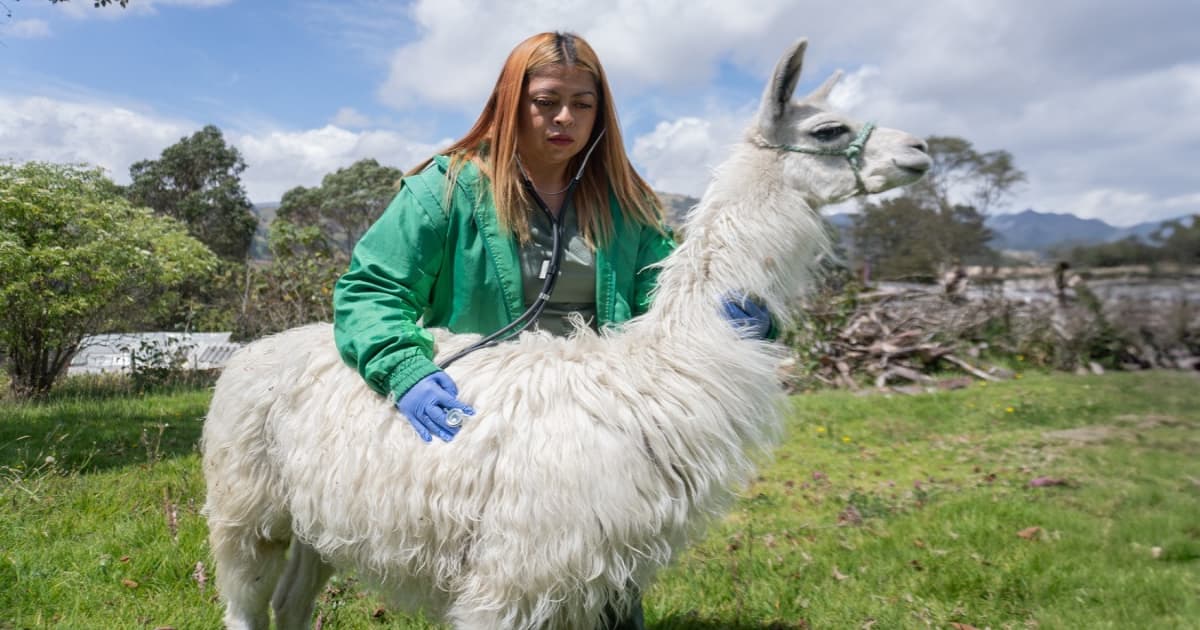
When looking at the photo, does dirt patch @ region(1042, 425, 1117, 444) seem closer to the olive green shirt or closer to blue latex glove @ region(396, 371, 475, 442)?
the olive green shirt


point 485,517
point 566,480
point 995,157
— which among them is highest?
point 995,157

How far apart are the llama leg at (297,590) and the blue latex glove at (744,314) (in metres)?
1.93

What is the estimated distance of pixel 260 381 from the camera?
266cm

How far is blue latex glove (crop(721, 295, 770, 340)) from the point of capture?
7.51ft

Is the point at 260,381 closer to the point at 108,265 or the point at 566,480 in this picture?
the point at 566,480

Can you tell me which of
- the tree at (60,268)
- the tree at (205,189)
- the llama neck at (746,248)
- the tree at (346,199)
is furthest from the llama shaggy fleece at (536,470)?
the tree at (346,199)

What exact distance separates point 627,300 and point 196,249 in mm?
10329

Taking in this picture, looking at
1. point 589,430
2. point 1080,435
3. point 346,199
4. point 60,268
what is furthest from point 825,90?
point 346,199

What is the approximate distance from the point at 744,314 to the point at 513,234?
82 centimetres

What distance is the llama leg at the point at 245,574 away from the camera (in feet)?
9.35

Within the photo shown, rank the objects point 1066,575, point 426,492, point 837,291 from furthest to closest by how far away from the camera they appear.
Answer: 1. point 837,291
2. point 1066,575
3. point 426,492

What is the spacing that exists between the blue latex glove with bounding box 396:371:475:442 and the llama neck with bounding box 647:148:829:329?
26.2 inches

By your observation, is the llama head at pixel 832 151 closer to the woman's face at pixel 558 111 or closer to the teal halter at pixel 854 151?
the teal halter at pixel 854 151

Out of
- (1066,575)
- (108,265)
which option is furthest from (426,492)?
(108,265)
